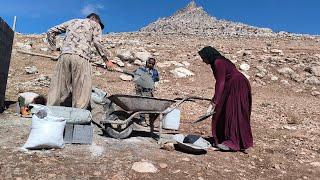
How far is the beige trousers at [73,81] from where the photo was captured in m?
6.19

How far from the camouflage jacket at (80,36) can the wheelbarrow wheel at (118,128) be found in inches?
34.5

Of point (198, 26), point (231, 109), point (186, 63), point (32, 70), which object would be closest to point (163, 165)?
point (231, 109)

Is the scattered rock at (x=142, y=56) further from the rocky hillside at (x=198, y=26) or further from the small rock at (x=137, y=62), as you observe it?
the rocky hillside at (x=198, y=26)

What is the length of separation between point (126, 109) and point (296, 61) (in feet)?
36.8

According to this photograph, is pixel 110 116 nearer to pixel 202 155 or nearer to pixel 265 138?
pixel 202 155

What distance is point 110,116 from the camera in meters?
6.28

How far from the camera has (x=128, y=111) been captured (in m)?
6.16

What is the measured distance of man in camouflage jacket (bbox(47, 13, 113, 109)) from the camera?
6.20 m

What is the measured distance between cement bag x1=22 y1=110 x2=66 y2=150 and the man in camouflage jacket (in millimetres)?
1001

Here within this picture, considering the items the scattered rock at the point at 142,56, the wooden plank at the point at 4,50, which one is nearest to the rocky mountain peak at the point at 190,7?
the scattered rock at the point at 142,56

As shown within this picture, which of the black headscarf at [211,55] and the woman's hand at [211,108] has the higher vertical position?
the black headscarf at [211,55]

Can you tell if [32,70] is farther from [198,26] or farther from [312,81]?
[198,26]

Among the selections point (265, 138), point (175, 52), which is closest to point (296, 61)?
point (175, 52)

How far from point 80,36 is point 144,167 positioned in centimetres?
236
